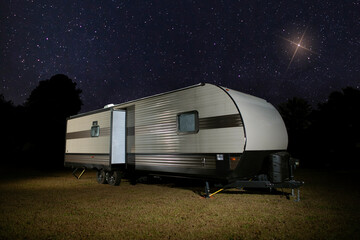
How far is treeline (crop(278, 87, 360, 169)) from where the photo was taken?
26578mm

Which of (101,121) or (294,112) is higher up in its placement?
(294,112)

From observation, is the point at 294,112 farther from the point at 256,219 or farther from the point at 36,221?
the point at 36,221

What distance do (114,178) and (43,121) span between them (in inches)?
1183

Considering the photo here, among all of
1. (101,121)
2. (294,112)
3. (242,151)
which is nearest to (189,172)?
(242,151)

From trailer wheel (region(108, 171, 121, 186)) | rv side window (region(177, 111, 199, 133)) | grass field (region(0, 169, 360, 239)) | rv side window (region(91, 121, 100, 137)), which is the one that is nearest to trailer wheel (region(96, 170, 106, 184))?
trailer wheel (region(108, 171, 121, 186))

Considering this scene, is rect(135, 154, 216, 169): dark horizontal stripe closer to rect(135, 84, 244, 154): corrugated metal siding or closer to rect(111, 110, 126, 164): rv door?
rect(135, 84, 244, 154): corrugated metal siding

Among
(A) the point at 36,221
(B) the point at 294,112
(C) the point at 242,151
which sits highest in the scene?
(B) the point at 294,112

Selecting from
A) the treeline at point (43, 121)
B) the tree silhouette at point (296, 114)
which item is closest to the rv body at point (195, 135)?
the treeline at point (43, 121)

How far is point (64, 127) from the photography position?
119 ft

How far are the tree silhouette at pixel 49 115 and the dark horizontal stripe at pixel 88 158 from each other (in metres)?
21.5

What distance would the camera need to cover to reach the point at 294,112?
4006cm

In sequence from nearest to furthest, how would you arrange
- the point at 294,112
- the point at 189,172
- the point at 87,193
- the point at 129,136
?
the point at 189,172, the point at 87,193, the point at 129,136, the point at 294,112

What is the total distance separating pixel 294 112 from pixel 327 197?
3456cm

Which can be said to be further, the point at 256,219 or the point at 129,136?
the point at 129,136
